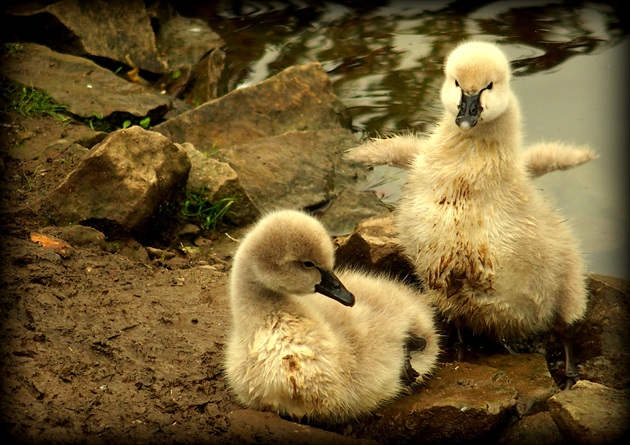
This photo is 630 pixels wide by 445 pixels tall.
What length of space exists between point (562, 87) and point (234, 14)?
416 centimetres

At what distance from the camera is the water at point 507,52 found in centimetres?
697

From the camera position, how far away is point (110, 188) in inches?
223

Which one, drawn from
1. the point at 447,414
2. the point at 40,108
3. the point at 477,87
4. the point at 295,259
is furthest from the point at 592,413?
the point at 40,108

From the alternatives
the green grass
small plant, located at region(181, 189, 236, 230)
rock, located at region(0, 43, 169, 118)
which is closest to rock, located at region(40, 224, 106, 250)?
small plant, located at region(181, 189, 236, 230)

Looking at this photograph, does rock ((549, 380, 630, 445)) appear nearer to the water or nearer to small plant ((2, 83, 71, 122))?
the water

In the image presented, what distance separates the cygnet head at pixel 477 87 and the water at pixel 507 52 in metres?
2.08

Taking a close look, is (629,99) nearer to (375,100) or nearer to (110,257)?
(375,100)

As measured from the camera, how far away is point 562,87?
7953mm

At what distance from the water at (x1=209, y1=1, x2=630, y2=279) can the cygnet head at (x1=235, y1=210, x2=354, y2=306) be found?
2783 mm

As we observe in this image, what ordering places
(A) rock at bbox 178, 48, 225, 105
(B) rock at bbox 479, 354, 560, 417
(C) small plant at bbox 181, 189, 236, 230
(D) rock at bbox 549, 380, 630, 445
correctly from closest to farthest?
(D) rock at bbox 549, 380, 630, 445 → (B) rock at bbox 479, 354, 560, 417 → (C) small plant at bbox 181, 189, 236, 230 → (A) rock at bbox 178, 48, 225, 105

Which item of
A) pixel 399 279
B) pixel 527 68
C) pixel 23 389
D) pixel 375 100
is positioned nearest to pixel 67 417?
pixel 23 389

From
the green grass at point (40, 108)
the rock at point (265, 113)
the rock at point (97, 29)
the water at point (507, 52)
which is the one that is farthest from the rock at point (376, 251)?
the rock at point (97, 29)

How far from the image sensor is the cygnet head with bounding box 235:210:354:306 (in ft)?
13.8

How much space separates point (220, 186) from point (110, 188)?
86 centimetres
